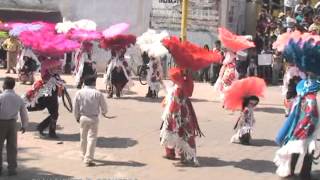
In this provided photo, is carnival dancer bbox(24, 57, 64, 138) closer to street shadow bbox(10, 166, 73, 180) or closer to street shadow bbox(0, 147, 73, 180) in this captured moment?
street shadow bbox(0, 147, 73, 180)

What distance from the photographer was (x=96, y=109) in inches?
409

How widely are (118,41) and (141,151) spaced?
21.2 feet

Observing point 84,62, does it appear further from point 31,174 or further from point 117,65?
point 31,174

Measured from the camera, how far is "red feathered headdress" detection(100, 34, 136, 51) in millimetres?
17375

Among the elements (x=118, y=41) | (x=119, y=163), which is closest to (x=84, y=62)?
(x=118, y=41)

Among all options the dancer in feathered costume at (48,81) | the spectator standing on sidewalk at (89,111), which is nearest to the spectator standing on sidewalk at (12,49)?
the dancer in feathered costume at (48,81)

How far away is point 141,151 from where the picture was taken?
11578 millimetres

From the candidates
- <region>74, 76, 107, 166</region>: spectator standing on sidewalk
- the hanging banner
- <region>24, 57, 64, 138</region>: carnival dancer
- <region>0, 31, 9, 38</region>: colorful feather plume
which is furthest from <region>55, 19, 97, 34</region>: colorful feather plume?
<region>0, 31, 9, 38</region>: colorful feather plume

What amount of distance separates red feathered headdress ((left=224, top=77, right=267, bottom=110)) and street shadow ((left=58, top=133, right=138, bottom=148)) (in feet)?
6.42

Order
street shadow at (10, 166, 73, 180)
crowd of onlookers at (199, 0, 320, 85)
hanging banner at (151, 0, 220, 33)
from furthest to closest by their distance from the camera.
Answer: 1. hanging banner at (151, 0, 220, 33)
2. crowd of onlookers at (199, 0, 320, 85)
3. street shadow at (10, 166, 73, 180)

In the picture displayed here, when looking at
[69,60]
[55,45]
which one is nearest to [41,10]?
[69,60]

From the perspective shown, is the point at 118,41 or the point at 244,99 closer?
the point at 244,99

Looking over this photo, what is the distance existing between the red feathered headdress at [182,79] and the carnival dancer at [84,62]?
24.6 feet

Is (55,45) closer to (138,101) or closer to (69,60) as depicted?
(138,101)
